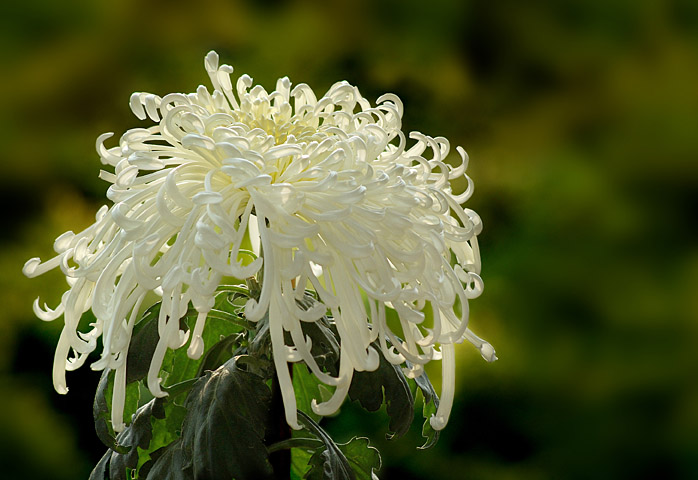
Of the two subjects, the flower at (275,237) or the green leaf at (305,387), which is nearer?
the flower at (275,237)

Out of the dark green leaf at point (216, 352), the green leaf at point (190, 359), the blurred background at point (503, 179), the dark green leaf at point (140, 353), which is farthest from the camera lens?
the blurred background at point (503, 179)

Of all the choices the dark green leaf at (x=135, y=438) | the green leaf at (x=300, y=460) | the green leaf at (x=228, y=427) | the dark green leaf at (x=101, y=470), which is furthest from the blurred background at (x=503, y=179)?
the green leaf at (x=228, y=427)

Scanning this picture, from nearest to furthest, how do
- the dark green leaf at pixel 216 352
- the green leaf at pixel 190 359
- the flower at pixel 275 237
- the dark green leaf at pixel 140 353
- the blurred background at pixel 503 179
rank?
1. the flower at pixel 275 237
2. the dark green leaf at pixel 140 353
3. the dark green leaf at pixel 216 352
4. the green leaf at pixel 190 359
5. the blurred background at pixel 503 179

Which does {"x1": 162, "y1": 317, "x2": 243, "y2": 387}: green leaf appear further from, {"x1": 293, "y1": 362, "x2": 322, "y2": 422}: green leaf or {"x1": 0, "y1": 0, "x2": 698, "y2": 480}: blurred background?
{"x1": 0, "y1": 0, "x2": 698, "y2": 480}: blurred background

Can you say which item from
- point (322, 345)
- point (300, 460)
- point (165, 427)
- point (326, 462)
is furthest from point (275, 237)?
point (300, 460)

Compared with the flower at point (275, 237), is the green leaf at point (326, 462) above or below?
below

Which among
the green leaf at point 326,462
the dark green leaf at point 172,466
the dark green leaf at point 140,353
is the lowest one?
the green leaf at point 326,462

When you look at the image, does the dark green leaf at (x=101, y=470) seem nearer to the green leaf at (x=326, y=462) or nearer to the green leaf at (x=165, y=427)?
the green leaf at (x=165, y=427)

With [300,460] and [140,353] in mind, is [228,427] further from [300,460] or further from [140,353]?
[300,460]
